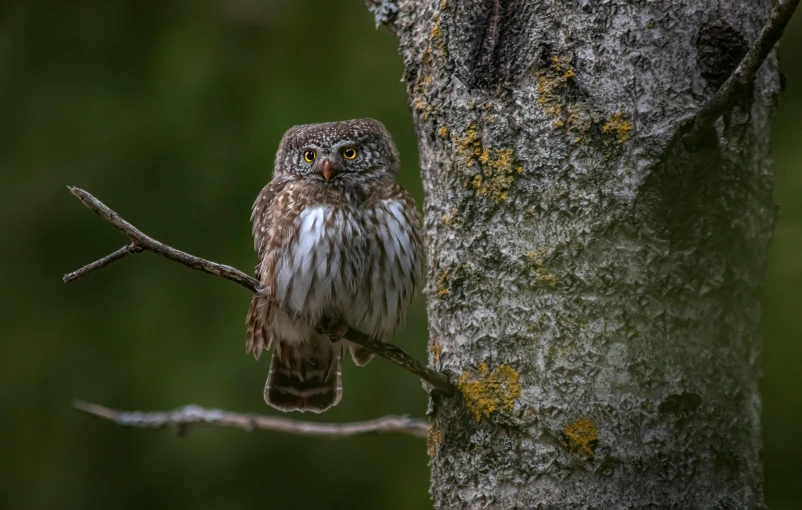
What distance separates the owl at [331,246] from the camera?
272 cm

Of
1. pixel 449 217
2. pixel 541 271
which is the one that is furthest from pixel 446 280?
pixel 541 271

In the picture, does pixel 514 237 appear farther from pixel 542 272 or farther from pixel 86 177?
pixel 86 177

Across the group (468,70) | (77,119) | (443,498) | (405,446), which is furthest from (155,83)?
(443,498)

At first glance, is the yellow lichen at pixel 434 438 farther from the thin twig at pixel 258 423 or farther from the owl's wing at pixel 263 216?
A: the owl's wing at pixel 263 216

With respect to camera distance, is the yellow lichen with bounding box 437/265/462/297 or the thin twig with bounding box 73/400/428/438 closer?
the yellow lichen with bounding box 437/265/462/297

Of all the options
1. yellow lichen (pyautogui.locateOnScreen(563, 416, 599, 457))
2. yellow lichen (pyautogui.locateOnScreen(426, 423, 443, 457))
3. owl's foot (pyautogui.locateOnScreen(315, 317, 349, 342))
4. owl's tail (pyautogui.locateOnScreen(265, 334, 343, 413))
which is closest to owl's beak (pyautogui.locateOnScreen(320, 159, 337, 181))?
owl's foot (pyautogui.locateOnScreen(315, 317, 349, 342))

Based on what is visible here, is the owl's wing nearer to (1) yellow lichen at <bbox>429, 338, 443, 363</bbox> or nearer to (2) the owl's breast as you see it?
(2) the owl's breast

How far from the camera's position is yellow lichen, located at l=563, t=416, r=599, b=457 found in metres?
1.90

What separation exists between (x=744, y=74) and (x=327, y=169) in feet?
5.07

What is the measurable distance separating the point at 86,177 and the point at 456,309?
9.12 ft

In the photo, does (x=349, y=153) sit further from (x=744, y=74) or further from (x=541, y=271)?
(x=744, y=74)

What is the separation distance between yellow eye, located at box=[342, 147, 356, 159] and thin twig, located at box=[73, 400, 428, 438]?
0.93 metres

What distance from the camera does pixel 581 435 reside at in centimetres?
191

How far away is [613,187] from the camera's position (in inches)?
76.2
